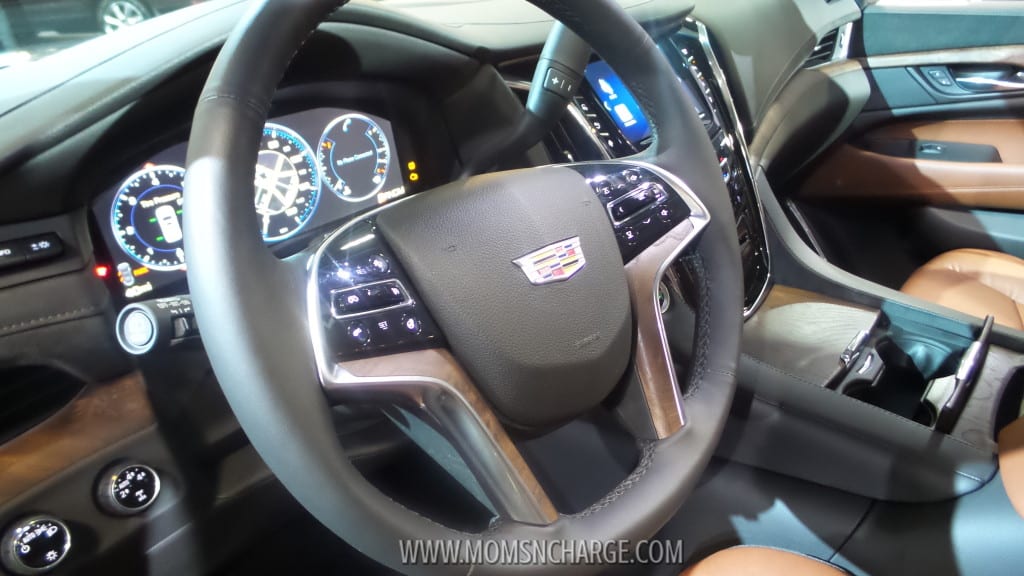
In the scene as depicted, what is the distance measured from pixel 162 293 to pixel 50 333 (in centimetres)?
14

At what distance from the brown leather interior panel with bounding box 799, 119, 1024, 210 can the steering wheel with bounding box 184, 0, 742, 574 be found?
1.41 meters

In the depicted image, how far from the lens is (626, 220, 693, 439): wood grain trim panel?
829 mm

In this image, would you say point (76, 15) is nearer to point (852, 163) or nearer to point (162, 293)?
point (162, 293)

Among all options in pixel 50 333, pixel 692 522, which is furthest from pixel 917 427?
pixel 50 333

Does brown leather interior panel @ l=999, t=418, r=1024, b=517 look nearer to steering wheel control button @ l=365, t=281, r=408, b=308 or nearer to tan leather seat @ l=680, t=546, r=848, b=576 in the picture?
tan leather seat @ l=680, t=546, r=848, b=576

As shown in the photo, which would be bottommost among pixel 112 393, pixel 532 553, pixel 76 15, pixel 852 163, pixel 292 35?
pixel 852 163

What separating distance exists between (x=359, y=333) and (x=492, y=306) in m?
0.15

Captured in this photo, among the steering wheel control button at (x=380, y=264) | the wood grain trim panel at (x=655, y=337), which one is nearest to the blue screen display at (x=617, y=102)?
the wood grain trim panel at (x=655, y=337)

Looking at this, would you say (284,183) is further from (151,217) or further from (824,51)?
(824,51)

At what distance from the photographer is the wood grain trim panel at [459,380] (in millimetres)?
685

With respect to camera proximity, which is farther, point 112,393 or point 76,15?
point 76,15

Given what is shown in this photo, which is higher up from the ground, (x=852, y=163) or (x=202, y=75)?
(x=202, y=75)

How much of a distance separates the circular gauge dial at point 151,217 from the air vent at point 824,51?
171cm

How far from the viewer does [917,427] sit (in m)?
1.22
